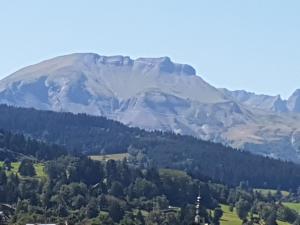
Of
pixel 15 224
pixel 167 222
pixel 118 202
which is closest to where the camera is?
pixel 15 224

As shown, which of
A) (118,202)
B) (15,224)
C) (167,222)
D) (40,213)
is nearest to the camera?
(15,224)

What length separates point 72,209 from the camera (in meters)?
183

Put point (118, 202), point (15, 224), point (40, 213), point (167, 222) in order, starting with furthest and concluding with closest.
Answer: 1. point (118, 202)
2. point (167, 222)
3. point (40, 213)
4. point (15, 224)

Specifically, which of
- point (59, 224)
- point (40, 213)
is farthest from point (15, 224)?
point (40, 213)

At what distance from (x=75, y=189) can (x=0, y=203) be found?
24765 millimetres

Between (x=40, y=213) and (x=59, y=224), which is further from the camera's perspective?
(x=40, y=213)

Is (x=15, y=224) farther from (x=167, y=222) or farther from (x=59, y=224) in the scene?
(x=167, y=222)

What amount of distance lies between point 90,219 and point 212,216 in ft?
140

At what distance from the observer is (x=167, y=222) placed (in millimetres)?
173125

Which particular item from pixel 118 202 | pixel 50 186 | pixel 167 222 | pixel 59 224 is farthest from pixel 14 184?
pixel 59 224

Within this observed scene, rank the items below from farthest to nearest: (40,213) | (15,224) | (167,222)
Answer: (167,222)
(40,213)
(15,224)

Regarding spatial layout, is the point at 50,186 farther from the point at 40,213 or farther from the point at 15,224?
the point at 15,224

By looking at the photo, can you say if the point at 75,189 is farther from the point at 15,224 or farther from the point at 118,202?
the point at 15,224

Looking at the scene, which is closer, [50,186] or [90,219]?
[90,219]
